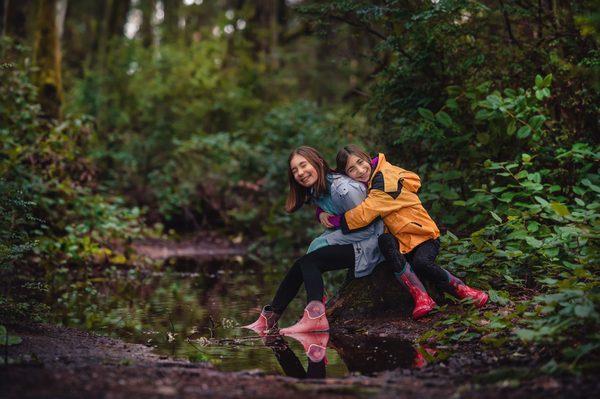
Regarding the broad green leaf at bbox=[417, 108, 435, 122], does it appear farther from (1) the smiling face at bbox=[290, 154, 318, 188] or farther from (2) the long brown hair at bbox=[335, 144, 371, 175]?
(1) the smiling face at bbox=[290, 154, 318, 188]

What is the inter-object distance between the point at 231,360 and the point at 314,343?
0.94 metres

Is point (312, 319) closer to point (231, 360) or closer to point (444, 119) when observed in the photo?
point (231, 360)

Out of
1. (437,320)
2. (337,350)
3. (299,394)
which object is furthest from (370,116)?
(299,394)

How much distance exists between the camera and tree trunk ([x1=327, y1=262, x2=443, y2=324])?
6531mm

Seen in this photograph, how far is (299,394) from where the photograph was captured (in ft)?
12.2

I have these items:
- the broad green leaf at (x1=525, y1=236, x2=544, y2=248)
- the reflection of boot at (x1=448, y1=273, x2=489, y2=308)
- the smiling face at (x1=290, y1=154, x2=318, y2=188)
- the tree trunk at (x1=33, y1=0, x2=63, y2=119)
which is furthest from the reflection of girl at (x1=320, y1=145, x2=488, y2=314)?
the tree trunk at (x1=33, y1=0, x2=63, y2=119)

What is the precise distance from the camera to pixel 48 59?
12461 mm

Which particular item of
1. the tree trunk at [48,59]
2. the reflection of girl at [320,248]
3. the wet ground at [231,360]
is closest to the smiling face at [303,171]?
the reflection of girl at [320,248]

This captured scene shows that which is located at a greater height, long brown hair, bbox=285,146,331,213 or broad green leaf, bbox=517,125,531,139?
broad green leaf, bbox=517,125,531,139

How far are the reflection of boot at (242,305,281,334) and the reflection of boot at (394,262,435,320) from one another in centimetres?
124

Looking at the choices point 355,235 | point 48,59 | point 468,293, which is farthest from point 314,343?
point 48,59

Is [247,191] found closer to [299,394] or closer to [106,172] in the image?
[106,172]

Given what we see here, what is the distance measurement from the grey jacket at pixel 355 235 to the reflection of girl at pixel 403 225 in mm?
91

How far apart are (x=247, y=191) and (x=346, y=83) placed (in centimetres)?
1682
